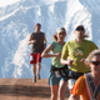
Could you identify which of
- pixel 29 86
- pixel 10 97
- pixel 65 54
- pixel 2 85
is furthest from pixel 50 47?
pixel 2 85

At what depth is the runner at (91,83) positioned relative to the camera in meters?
3.10

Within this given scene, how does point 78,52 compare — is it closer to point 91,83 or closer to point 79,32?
point 79,32

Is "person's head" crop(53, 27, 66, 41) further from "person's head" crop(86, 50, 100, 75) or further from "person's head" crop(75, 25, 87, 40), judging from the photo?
"person's head" crop(86, 50, 100, 75)

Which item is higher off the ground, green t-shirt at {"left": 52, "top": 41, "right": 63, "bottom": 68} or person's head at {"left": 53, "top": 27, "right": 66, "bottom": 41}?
person's head at {"left": 53, "top": 27, "right": 66, "bottom": 41}

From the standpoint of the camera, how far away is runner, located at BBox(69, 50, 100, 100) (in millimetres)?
3100

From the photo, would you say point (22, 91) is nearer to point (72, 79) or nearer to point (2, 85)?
point (2, 85)

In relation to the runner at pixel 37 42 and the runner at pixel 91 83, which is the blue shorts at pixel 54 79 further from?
the runner at pixel 37 42

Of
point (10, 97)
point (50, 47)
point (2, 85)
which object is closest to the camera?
point (50, 47)

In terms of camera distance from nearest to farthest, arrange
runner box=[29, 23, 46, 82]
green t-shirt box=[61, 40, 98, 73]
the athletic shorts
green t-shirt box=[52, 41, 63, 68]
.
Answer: green t-shirt box=[61, 40, 98, 73] < green t-shirt box=[52, 41, 63, 68] < runner box=[29, 23, 46, 82] < the athletic shorts

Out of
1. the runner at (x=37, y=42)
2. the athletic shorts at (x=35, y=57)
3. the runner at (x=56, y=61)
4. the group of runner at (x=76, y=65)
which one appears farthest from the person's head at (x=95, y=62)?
the athletic shorts at (x=35, y=57)

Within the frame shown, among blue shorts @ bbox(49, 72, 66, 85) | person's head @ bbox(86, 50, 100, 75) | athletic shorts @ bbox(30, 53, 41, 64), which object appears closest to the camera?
person's head @ bbox(86, 50, 100, 75)

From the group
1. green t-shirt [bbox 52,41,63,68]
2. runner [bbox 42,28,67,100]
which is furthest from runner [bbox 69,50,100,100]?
green t-shirt [bbox 52,41,63,68]

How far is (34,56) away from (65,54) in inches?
238

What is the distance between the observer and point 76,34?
5195 mm
